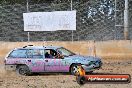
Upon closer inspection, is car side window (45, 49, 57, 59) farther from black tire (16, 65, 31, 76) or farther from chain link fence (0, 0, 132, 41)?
chain link fence (0, 0, 132, 41)

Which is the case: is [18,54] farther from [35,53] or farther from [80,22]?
[80,22]

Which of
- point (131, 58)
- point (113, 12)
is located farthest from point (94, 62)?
point (113, 12)

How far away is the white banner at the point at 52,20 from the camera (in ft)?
83.8

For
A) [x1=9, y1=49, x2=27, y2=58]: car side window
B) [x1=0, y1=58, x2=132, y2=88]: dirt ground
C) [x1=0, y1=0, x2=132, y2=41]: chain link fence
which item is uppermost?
[x1=0, y1=0, x2=132, y2=41]: chain link fence

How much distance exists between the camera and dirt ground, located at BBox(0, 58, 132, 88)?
47.0ft

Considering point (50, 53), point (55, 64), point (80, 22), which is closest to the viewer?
point (55, 64)

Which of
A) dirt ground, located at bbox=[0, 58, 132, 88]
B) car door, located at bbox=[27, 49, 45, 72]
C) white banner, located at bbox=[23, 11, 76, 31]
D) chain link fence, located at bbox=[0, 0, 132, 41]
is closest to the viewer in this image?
dirt ground, located at bbox=[0, 58, 132, 88]

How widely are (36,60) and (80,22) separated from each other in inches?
283

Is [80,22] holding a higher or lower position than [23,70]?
higher

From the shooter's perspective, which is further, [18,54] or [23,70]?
[18,54]

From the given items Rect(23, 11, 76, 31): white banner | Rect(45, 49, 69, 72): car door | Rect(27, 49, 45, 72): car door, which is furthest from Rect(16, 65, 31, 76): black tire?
Rect(23, 11, 76, 31): white banner

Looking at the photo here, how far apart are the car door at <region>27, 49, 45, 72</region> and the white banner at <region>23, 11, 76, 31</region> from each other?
254 inches

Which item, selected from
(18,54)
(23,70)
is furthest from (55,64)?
(18,54)

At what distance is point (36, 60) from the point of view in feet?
62.3
